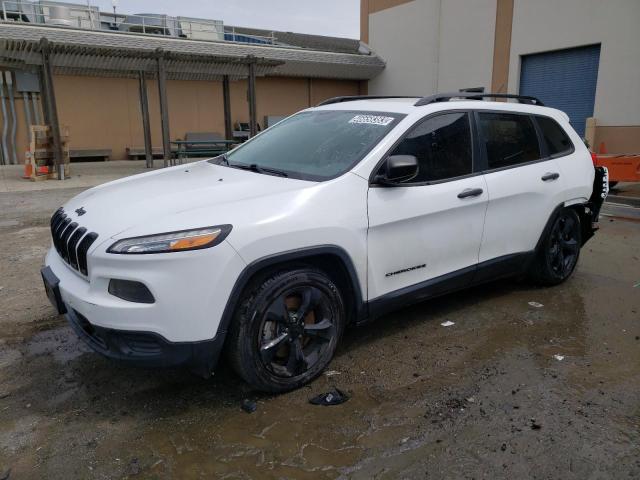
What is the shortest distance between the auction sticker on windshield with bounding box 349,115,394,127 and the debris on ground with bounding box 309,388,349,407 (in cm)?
183

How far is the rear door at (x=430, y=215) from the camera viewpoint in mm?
3398

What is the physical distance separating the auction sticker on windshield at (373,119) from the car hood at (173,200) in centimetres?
83

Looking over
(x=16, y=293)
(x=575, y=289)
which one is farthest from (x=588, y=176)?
(x=16, y=293)

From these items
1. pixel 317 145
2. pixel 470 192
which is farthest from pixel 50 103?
pixel 470 192

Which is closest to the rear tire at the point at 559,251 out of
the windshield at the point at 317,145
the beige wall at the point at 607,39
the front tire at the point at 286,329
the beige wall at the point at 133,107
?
the windshield at the point at 317,145

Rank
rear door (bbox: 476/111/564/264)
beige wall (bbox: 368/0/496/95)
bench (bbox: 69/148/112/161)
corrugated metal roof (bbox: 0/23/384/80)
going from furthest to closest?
beige wall (bbox: 368/0/496/95) → bench (bbox: 69/148/112/161) → corrugated metal roof (bbox: 0/23/384/80) → rear door (bbox: 476/111/564/264)

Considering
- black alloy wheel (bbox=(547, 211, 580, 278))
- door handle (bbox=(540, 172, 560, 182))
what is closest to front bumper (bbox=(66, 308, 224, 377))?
door handle (bbox=(540, 172, 560, 182))

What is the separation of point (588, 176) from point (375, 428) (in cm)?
349

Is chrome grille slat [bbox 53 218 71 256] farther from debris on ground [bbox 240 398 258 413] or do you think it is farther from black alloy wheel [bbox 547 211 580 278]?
black alloy wheel [bbox 547 211 580 278]

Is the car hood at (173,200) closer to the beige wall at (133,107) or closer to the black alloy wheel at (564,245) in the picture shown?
the black alloy wheel at (564,245)

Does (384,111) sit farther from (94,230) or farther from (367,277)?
(94,230)

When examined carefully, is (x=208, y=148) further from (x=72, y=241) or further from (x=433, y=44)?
(x=72, y=241)

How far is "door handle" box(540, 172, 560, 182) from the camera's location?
14.8 ft

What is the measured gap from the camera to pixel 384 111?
3.82 meters
